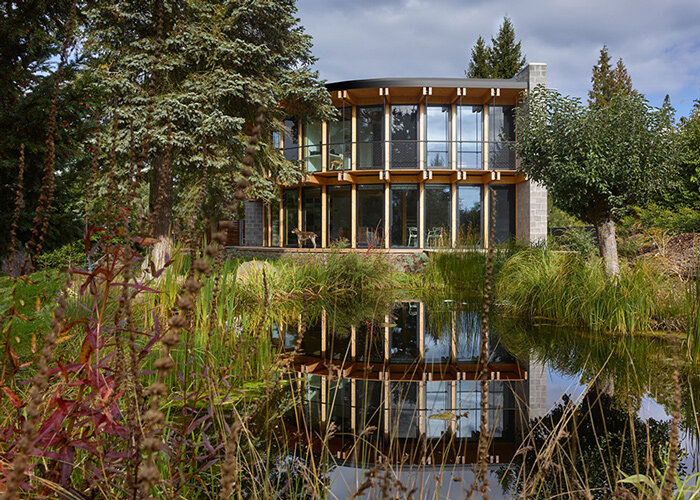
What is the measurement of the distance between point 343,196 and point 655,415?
47.6ft

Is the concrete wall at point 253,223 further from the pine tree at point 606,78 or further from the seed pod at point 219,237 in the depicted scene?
the pine tree at point 606,78

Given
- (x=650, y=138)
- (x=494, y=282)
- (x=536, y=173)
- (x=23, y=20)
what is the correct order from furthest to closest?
(x=536, y=173), (x=494, y=282), (x=650, y=138), (x=23, y=20)

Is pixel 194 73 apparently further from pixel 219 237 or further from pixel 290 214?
pixel 219 237

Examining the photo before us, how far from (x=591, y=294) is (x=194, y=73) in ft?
31.4

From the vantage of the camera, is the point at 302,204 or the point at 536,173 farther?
the point at 302,204

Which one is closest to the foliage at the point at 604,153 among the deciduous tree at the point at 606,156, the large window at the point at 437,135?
the deciduous tree at the point at 606,156

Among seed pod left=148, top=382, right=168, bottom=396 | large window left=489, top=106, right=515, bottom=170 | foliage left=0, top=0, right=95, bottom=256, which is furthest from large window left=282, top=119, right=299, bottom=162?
seed pod left=148, top=382, right=168, bottom=396

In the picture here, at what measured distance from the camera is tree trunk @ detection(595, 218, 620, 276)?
305 inches

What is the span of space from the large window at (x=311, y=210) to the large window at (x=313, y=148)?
88 cm

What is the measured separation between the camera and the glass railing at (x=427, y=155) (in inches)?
638

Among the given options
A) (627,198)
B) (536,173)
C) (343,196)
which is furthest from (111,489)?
(343,196)

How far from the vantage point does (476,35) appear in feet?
94.7

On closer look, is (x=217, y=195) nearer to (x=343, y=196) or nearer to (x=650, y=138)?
(x=343, y=196)

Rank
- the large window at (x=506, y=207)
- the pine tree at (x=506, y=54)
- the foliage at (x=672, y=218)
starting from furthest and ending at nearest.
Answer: the pine tree at (x=506, y=54)
the large window at (x=506, y=207)
the foliage at (x=672, y=218)
